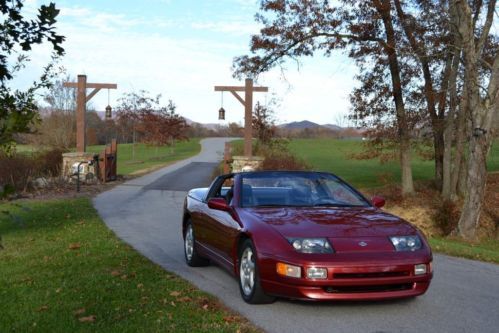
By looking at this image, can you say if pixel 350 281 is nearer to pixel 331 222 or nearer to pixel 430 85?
pixel 331 222

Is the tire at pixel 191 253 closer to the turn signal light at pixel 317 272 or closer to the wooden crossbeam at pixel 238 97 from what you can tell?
the turn signal light at pixel 317 272

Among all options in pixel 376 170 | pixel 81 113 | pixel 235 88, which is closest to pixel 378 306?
pixel 235 88

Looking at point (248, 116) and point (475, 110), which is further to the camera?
point (248, 116)

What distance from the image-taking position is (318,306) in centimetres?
575

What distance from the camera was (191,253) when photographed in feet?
26.2

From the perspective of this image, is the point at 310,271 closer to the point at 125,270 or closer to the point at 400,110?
the point at 125,270

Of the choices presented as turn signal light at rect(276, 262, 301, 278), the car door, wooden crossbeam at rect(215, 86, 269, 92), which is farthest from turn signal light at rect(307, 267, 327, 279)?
wooden crossbeam at rect(215, 86, 269, 92)

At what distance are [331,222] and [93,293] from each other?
102 inches

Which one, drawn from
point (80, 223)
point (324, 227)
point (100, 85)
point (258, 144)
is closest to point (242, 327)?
point (324, 227)

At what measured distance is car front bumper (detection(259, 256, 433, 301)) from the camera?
17.1 feet

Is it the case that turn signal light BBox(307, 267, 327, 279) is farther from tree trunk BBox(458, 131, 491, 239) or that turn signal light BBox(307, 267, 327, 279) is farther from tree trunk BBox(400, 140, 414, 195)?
tree trunk BBox(400, 140, 414, 195)

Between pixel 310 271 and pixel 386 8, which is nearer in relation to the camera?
pixel 310 271

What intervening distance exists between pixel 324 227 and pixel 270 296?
2.80ft

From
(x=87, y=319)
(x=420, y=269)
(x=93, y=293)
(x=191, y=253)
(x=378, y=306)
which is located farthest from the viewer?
(x=191, y=253)
